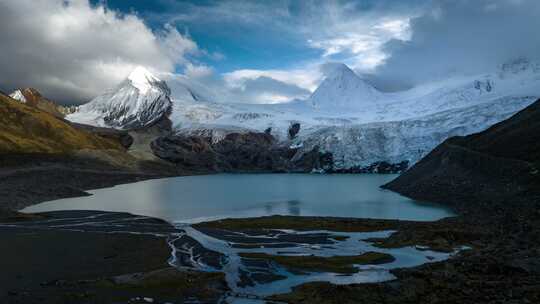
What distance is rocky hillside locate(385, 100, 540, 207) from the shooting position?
65312 millimetres

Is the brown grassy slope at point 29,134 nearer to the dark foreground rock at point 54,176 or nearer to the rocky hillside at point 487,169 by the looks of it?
the dark foreground rock at point 54,176

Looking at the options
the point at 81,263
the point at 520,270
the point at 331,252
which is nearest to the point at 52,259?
the point at 81,263

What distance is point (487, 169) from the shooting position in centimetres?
7775

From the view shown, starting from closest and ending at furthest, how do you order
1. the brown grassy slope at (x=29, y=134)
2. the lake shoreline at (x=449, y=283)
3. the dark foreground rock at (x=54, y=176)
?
the lake shoreline at (x=449, y=283) → the dark foreground rock at (x=54, y=176) → the brown grassy slope at (x=29, y=134)

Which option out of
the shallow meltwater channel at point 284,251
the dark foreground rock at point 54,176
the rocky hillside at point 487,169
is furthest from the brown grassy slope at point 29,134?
the rocky hillside at point 487,169

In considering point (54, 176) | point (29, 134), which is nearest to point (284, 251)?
point (54, 176)

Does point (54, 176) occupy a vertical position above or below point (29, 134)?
below

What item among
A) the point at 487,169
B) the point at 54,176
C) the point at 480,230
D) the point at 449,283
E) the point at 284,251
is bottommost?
the point at 284,251

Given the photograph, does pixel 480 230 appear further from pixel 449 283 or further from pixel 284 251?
pixel 449 283

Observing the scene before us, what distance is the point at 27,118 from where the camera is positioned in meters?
193

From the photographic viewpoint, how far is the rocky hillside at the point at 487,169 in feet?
214

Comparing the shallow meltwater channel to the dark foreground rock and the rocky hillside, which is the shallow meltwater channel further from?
the dark foreground rock

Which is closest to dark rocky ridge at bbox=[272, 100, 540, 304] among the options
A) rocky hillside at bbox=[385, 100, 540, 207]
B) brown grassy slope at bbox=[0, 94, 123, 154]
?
rocky hillside at bbox=[385, 100, 540, 207]

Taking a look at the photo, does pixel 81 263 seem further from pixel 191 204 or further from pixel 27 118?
pixel 27 118
